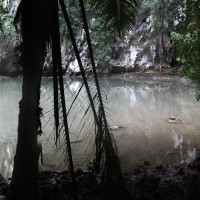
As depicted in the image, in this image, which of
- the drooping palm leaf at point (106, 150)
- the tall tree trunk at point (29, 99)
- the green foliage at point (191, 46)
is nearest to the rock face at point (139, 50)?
the green foliage at point (191, 46)

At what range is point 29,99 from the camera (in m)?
2.86

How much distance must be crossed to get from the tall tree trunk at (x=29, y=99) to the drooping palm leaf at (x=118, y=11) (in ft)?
5.49

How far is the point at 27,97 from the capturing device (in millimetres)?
2867

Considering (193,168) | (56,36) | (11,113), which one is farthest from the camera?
(11,113)

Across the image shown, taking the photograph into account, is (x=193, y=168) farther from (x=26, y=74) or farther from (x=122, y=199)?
A: (x=26, y=74)

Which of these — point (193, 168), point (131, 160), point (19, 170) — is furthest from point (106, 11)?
point (131, 160)

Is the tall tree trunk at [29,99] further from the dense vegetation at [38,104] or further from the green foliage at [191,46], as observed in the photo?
the green foliage at [191,46]

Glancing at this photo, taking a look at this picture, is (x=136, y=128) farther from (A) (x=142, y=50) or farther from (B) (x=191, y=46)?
(A) (x=142, y=50)

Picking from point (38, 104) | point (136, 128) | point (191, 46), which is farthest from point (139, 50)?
point (38, 104)

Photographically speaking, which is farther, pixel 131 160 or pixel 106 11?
pixel 131 160

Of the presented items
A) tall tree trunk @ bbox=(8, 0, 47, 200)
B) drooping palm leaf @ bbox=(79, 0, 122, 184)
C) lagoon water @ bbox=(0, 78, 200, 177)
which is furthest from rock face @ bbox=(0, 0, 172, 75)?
drooping palm leaf @ bbox=(79, 0, 122, 184)

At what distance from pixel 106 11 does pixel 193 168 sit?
3.09 metres

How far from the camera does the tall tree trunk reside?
2660 millimetres

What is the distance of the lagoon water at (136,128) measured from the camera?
8016 millimetres
